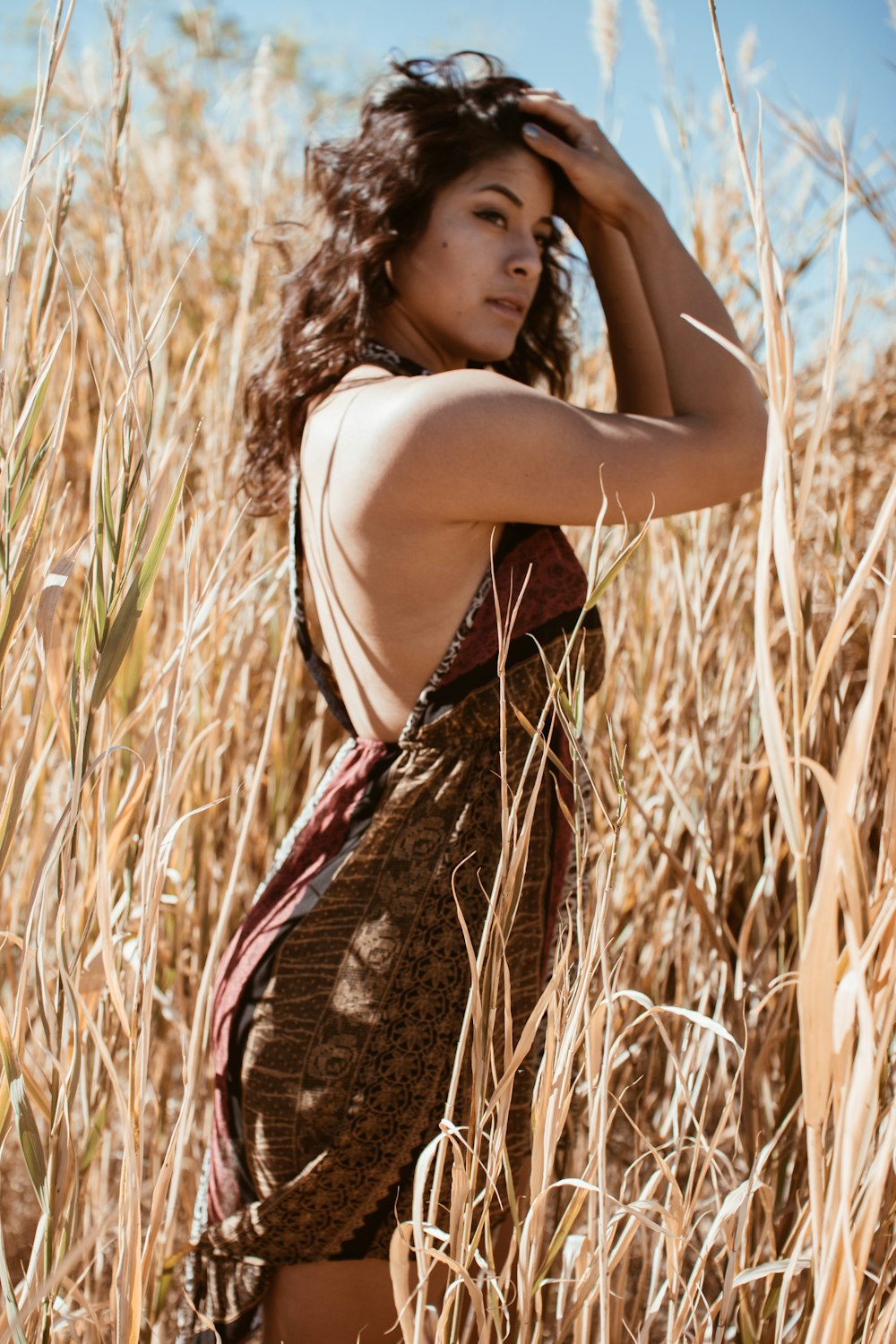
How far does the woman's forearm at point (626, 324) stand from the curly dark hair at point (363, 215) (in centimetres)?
7

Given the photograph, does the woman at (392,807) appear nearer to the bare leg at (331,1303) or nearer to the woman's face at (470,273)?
the bare leg at (331,1303)

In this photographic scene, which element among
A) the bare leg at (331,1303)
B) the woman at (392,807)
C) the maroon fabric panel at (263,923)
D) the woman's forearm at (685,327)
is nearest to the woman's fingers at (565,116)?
the woman's forearm at (685,327)

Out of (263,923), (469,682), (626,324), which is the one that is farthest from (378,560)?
(626,324)

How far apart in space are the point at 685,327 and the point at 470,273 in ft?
0.86

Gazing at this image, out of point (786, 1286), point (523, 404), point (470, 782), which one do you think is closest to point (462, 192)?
point (523, 404)

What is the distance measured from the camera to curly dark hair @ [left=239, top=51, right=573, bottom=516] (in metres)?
1.25

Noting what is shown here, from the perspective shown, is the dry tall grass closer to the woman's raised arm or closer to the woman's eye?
the woman's raised arm

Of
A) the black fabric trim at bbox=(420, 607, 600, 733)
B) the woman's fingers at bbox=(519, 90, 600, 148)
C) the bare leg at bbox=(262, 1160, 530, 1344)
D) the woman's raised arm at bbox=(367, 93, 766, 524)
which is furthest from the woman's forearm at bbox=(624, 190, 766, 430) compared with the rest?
the bare leg at bbox=(262, 1160, 530, 1344)

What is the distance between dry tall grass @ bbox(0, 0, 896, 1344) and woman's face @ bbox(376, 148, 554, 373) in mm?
266

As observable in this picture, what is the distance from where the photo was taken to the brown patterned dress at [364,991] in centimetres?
97

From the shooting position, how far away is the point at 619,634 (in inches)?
57.1

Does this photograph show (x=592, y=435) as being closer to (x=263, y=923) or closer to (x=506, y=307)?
(x=506, y=307)

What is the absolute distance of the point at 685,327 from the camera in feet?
4.13

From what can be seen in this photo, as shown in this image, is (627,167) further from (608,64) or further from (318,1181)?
(318,1181)
